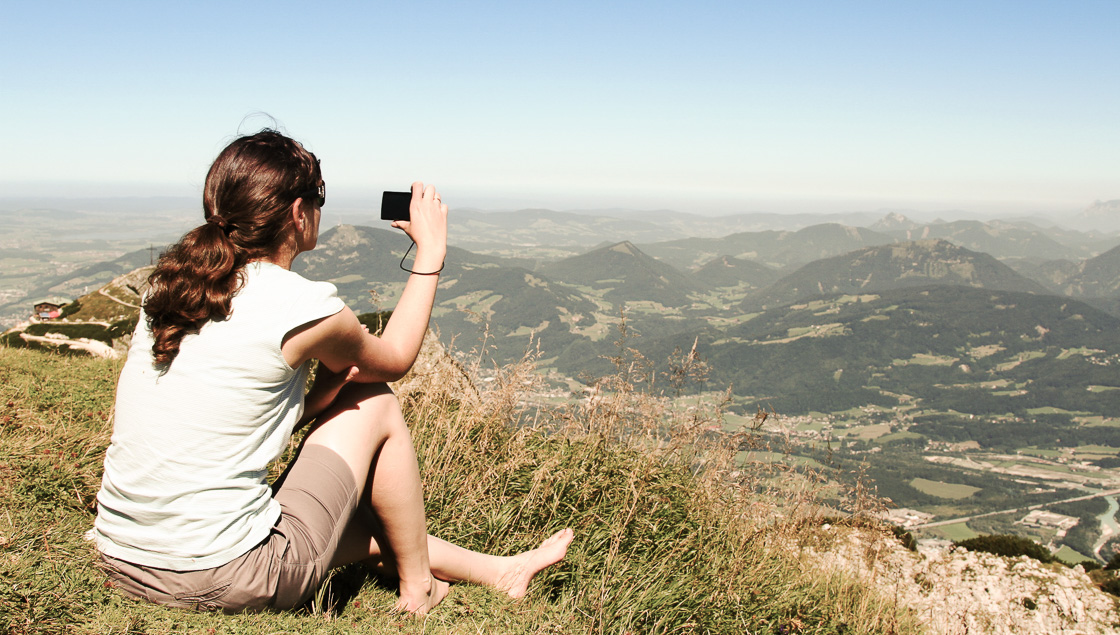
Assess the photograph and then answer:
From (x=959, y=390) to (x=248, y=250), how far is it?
211390mm

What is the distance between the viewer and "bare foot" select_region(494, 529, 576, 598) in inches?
107

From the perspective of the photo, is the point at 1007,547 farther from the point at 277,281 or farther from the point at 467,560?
the point at 277,281

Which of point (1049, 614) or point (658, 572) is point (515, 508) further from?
point (1049, 614)

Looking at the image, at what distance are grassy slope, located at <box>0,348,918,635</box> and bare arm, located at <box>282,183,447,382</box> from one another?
34.6 inches

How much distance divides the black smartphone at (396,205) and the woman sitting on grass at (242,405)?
0.41 metres

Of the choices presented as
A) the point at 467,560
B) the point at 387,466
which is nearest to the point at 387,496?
the point at 387,466

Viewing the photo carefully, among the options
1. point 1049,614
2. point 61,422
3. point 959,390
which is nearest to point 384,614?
point 61,422

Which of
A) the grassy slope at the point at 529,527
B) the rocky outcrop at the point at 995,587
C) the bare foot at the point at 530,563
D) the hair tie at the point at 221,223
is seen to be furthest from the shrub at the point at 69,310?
the rocky outcrop at the point at 995,587

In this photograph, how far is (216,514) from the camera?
1775 millimetres

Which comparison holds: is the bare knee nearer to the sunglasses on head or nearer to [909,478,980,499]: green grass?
the sunglasses on head

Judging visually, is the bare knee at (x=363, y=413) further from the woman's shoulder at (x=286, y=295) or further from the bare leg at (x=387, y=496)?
the woman's shoulder at (x=286, y=295)

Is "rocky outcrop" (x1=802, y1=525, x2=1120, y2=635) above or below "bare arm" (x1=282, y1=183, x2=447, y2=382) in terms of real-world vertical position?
below

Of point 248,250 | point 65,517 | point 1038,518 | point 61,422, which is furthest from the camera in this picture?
point 1038,518

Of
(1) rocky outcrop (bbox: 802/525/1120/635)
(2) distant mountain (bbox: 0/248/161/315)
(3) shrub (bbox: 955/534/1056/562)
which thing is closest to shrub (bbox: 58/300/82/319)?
(1) rocky outcrop (bbox: 802/525/1120/635)
